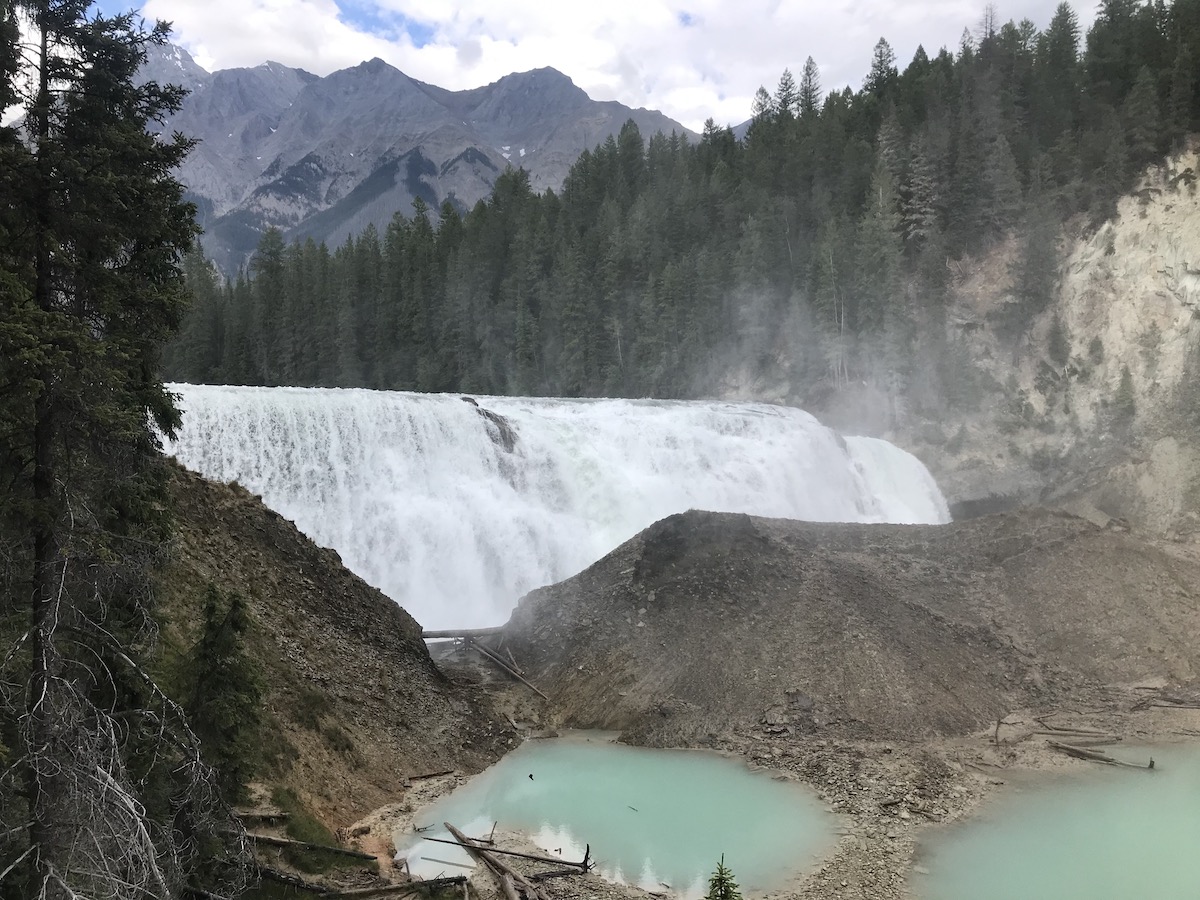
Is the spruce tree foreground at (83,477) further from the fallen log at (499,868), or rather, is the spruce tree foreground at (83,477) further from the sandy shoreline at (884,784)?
the sandy shoreline at (884,784)

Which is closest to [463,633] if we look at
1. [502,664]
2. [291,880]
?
[502,664]

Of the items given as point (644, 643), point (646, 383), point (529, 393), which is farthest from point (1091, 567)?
point (529, 393)

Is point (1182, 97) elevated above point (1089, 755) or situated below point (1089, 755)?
above

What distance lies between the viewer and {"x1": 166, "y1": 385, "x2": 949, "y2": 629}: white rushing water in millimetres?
25172

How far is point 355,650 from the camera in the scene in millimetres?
16172

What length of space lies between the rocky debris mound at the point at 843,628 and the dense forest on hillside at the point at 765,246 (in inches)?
967

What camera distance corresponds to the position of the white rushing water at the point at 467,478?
82.6 ft

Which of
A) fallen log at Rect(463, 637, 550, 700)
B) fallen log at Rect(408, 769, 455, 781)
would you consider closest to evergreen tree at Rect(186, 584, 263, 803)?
fallen log at Rect(408, 769, 455, 781)

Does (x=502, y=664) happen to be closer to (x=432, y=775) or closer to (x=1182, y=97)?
(x=432, y=775)

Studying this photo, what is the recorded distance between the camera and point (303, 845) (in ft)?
33.8

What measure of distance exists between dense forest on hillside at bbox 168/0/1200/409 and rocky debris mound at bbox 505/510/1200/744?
24.6 m

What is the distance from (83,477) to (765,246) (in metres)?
56.5

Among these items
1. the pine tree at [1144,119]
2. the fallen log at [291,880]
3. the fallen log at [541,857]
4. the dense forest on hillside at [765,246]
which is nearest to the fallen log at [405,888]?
the fallen log at [291,880]

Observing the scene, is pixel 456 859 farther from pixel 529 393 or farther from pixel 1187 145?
pixel 529 393
